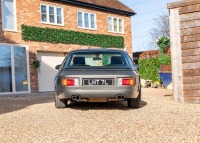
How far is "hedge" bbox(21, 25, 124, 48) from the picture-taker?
17.0 m

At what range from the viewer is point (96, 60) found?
7539 millimetres

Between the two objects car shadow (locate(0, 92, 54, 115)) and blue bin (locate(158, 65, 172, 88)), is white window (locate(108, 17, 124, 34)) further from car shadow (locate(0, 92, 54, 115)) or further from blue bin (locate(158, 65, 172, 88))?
car shadow (locate(0, 92, 54, 115))

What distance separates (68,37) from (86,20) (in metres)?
2.20

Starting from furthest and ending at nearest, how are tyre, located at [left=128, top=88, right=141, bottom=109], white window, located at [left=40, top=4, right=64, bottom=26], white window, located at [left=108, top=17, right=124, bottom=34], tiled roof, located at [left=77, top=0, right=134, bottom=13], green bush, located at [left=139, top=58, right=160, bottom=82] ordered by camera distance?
white window, located at [left=108, top=17, right=124, bottom=34], tiled roof, located at [left=77, top=0, right=134, bottom=13], green bush, located at [left=139, top=58, right=160, bottom=82], white window, located at [left=40, top=4, right=64, bottom=26], tyre, located at [left=128, top=88, right=141, bottom=109]

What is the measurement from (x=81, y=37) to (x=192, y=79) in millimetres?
12877

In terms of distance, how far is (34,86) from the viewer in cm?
1683

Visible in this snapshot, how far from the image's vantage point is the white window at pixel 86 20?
65.4 ft

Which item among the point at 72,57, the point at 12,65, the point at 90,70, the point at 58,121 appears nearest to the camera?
the point at 58,121

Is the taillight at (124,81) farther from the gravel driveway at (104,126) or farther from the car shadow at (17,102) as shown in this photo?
the car shadow at (17,102)

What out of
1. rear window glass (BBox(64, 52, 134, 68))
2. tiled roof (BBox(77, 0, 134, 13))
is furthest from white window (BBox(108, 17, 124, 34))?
rear window glass (BBox(64, 52, 134, 68))

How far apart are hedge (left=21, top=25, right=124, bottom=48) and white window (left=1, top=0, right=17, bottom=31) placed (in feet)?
1.99

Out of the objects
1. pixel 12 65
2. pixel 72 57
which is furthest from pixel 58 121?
pixel 12 65

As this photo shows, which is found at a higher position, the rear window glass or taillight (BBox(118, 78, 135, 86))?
the rear window glass

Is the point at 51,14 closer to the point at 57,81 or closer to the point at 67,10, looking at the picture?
the point at 67,10
